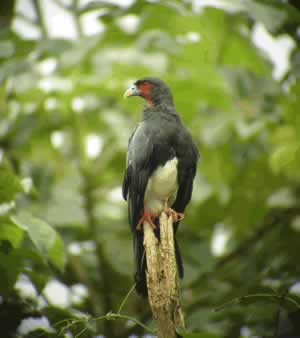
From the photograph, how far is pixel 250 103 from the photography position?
456cm

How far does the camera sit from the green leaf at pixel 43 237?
275 centimetres

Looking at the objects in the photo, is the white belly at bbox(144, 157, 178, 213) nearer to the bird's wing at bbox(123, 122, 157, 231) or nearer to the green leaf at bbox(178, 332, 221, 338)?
the bird's wing at bbox(123, 122, 157, 231)

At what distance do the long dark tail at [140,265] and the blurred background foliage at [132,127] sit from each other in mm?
297

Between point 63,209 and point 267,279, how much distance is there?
62.4 inches

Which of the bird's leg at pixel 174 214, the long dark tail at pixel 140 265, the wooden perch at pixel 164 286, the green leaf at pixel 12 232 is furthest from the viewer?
the bird's leg at pixel 174 214

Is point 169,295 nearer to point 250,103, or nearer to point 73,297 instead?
point 73,297

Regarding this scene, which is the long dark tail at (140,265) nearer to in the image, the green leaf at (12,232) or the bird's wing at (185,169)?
the bird's wing at (185,169)

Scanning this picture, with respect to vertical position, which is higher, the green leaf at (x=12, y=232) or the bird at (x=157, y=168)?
the bird at (x=157, y=168)

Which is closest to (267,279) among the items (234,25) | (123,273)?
(123,273)

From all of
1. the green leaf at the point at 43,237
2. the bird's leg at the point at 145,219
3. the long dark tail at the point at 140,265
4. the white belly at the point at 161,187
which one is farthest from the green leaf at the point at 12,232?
the white belly at the point at 161,187

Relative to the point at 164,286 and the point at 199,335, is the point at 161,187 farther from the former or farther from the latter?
the point at 199,335

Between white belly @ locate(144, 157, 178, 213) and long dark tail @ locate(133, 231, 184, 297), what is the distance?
0.25m

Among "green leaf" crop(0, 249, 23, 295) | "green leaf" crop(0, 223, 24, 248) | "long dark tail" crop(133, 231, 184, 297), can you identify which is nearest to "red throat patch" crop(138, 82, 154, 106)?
"long dark tail" crop(133, 231, 184, 297)

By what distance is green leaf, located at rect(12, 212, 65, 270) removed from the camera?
108 inches
